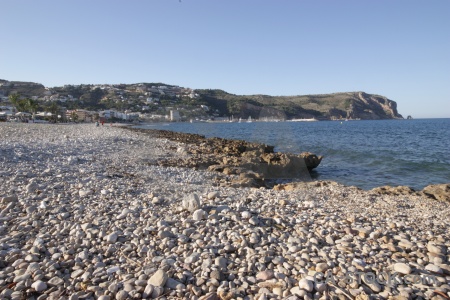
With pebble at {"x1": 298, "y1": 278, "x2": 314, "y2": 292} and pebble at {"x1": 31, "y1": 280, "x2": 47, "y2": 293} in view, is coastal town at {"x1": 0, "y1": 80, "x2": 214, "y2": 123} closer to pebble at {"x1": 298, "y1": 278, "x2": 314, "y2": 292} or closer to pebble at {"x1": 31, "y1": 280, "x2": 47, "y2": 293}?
pebble at {"x1": 31, "y1": 280, "x2": 47, "y2": 293}

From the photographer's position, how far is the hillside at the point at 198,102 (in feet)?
368

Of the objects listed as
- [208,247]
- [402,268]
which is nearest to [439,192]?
[402,268]

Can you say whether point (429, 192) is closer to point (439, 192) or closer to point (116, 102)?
point (439, 192)

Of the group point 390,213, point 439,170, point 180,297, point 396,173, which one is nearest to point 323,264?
point 180,297

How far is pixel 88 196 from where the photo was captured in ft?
18.0

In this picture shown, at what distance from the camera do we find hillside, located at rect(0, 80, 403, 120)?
112 m

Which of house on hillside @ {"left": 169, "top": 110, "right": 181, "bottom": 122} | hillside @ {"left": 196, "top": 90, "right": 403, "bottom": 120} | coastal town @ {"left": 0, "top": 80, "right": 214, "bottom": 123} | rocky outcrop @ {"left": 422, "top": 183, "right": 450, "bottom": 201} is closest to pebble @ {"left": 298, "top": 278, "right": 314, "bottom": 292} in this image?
rocky outcrop @ {"left": 422, "top": 183, "right": 450, "bottom": 201}

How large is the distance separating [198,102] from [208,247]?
128 meters

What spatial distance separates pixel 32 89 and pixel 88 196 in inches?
5678

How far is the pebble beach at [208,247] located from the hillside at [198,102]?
9803cm

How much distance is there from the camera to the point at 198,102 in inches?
5064

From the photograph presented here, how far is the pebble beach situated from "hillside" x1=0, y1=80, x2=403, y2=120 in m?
98.0

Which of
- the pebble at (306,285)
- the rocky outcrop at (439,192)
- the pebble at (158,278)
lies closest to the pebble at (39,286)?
the pebble at (158,278)

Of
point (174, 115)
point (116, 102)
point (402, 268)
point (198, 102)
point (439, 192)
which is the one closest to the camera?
Result: point (402, 268)
